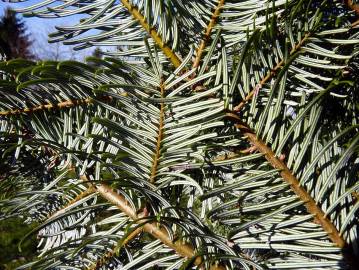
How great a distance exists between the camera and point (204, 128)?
38cm

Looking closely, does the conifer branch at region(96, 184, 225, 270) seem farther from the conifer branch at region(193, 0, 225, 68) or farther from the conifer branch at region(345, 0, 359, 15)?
the conifer branch at region(345, 0, 359, 15)

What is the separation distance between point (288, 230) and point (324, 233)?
3 cm

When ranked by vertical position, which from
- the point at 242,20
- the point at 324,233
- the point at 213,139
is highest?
the point at 242,20

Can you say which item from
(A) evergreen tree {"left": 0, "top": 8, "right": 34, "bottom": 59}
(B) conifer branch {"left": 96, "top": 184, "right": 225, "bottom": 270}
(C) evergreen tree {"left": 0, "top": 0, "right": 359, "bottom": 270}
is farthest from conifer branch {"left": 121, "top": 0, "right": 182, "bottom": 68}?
(A) evergreen tree {"left": 0, "top": 8, "right": 34, "bottom": 59}

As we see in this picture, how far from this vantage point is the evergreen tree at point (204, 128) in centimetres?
37

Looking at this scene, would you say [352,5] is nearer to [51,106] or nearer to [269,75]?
[269,75]

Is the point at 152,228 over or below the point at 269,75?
below

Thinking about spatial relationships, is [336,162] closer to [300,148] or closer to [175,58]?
[300,148]

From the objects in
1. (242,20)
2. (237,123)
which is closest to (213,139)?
(237,123)

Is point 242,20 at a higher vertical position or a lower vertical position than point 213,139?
higher

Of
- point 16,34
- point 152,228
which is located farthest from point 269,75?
point 16,34

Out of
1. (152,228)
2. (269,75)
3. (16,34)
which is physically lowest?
(152,228)

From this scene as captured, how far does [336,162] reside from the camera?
37 centimetres

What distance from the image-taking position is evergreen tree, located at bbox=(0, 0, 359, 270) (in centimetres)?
37
